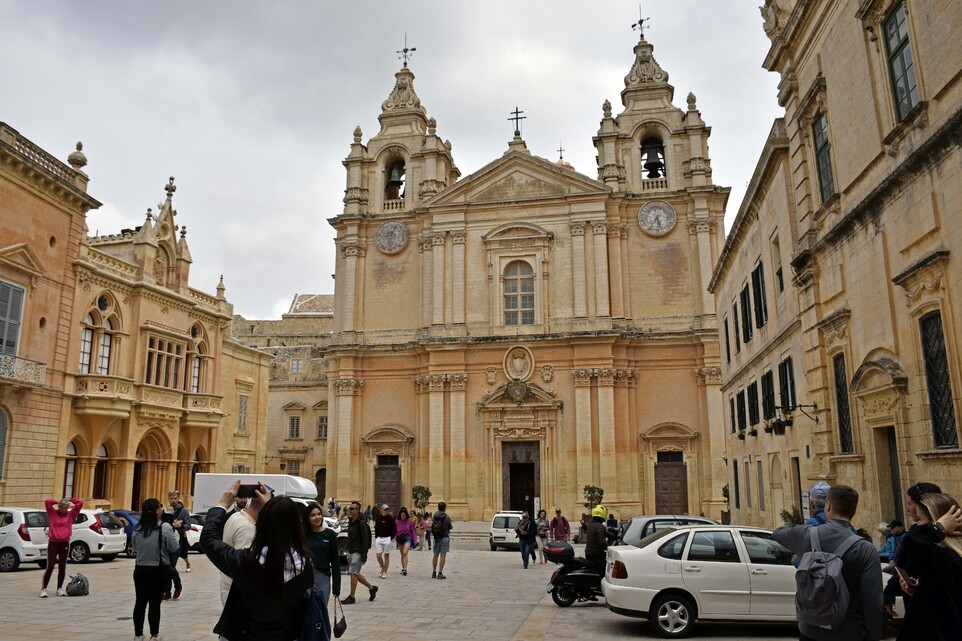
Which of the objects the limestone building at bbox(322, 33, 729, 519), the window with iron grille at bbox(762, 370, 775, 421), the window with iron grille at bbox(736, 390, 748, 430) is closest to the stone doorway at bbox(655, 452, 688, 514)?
the limestone building at bbox(322, 33, 729, 519)

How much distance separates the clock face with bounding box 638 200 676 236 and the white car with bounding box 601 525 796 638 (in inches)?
1039

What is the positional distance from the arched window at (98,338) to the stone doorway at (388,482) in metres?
13.4

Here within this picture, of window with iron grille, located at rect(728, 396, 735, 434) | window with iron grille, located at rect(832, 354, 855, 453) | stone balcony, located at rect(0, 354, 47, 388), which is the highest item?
stone balcony, located at rect(0, 354, 47, 388)

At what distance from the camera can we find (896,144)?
11.0m

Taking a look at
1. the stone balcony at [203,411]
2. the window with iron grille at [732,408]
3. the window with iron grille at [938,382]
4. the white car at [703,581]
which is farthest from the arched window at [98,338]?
the window with iron grille at [938,382]

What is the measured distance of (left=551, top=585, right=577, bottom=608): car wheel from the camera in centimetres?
1277

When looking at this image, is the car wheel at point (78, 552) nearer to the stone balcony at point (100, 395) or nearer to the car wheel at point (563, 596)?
the stone balcony at point (100, 395)

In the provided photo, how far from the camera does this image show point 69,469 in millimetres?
25219

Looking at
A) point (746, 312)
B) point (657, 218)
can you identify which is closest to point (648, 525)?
point (746, 312)

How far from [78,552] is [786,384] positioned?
17.9 meters

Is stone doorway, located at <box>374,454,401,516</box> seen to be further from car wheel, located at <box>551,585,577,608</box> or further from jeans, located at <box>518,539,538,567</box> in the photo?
car wheel, located at <box>551,585,577,608</box>

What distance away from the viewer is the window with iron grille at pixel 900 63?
10.8 metres

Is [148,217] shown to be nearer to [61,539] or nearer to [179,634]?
[61,539]

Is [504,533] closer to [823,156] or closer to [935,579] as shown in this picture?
[823,156]
